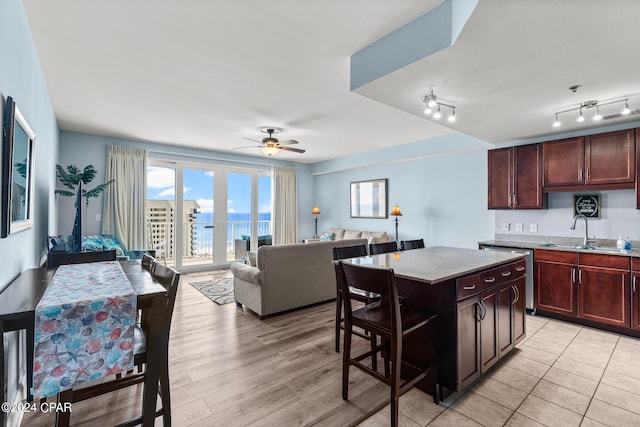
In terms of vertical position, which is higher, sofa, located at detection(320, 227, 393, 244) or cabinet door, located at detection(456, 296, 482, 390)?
sofa, located at detection(320, 227, 393, 244)

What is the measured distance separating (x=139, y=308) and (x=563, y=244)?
4.82 m

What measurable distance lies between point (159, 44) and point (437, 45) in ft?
6.99

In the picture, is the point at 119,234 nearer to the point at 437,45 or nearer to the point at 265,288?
the point at 265,288

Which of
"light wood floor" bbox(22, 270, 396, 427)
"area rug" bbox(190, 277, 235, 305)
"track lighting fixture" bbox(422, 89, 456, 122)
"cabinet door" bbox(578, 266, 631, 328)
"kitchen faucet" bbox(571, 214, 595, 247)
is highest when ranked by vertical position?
"track lighting fixture" bbox(422, 89, 456, 122)

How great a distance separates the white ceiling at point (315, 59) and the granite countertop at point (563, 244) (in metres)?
1.46

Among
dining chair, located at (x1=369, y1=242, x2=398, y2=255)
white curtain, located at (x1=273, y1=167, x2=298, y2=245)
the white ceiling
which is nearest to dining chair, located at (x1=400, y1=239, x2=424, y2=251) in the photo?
dining chair, located at (x1=369, y1=242, x2=398, y2=255)

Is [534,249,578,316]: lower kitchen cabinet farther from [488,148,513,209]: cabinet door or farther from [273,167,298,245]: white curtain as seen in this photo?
[273,167,298,245]: white curtain

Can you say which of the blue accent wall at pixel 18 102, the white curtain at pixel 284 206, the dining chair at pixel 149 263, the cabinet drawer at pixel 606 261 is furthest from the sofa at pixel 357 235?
the blue accent wall at pixel 18 102

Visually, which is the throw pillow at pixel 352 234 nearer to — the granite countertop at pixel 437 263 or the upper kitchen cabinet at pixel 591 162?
the upper kitchen cabinet at pixel 591 162

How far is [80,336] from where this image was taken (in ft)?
4.36

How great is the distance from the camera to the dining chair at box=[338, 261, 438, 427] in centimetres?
172

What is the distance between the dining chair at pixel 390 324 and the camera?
1724 millimetres

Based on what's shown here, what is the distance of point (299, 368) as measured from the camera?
2492 mm

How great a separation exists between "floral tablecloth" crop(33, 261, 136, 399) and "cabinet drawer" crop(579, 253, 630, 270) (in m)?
4.36
